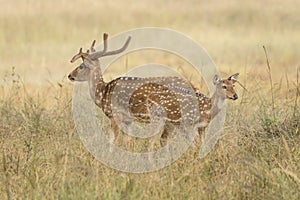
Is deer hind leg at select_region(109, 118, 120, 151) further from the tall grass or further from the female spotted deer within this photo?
the tall grass

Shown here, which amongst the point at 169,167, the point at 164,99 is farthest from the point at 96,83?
the point at 169,167

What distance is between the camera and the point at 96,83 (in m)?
8.68

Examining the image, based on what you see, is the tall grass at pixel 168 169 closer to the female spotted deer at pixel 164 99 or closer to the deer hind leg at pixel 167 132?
the female spotted deer at pixel 164 99

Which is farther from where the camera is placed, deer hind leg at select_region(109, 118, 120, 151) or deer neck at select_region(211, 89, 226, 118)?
deer neck at select_region(211, 89, 226, 118)

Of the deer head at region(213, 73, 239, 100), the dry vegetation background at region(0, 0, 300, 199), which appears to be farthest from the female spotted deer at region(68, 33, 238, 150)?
the dry vegetation background at region(0, 0, 300, 199)

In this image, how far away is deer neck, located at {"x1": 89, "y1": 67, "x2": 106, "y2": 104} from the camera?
8.66 m

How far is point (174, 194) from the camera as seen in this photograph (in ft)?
21.1

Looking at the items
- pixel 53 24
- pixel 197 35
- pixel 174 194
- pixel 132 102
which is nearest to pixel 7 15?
pixel 53 24

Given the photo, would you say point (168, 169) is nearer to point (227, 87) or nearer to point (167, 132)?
point (167, 132)

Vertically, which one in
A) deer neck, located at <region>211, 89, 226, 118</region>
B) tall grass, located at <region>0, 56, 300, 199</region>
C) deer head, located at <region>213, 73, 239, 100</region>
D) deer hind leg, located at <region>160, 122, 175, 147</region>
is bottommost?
tall grass, located at <region>0, 56, 300, 199</region>

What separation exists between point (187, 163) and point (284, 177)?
93cm

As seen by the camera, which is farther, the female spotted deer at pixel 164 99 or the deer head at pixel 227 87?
the deer head at pixel 227 87

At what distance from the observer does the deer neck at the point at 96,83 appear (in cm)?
866

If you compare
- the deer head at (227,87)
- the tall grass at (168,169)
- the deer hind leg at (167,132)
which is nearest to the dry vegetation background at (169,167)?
the tall grass at (168,169)
